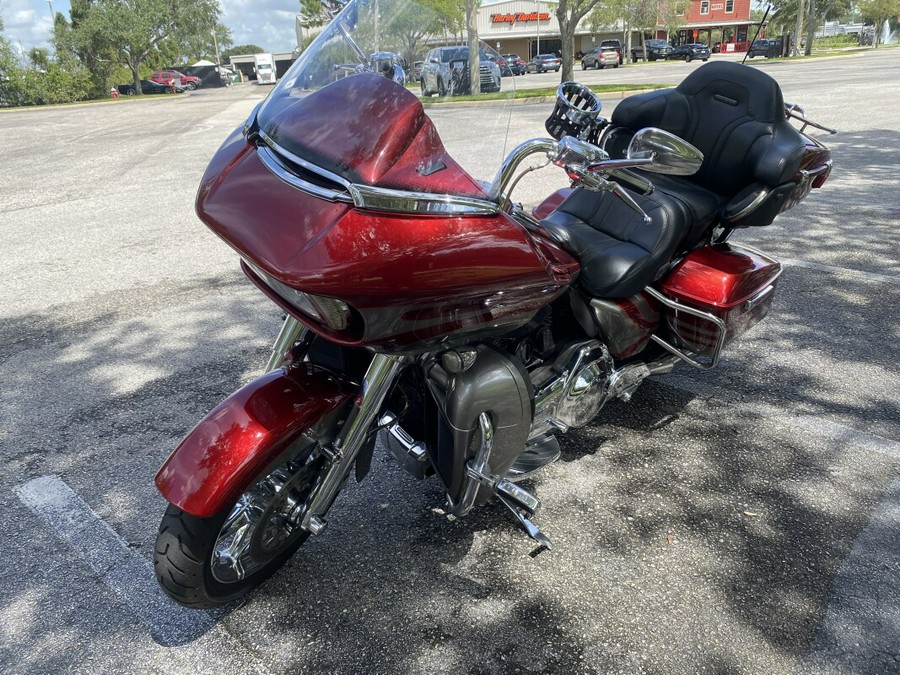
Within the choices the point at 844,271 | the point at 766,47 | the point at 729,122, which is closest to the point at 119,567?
the point at 729,122

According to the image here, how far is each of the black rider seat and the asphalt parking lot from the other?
0.54 meters

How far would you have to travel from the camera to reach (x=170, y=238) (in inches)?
265

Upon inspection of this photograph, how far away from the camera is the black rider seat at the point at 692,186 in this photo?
Result: 2.76m

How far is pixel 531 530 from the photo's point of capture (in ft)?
8.15

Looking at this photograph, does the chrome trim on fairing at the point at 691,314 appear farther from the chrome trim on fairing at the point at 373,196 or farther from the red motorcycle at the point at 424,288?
the chrome trim on fairing at the point at 373,196

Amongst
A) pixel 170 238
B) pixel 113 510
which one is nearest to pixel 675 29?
pixel 170 238

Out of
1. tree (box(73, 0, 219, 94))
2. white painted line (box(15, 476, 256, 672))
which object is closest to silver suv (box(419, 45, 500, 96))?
white painted line (box(15, 476, 256, 672))

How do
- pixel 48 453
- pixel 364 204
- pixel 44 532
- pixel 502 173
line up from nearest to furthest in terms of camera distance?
1. pixel 364 204
2. pixel 502 173
3. pixel 44 532
4. pixel 48 453

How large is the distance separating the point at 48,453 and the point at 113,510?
670mm

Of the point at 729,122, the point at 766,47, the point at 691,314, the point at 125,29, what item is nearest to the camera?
the point at 691,314

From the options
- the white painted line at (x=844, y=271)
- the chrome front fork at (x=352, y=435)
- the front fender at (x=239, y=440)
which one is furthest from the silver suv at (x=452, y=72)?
the white painted line at (x=844, y=271)

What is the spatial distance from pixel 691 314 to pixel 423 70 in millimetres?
1565

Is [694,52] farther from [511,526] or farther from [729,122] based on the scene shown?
[511,526]

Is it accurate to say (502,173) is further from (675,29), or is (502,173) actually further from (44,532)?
(675,29)
